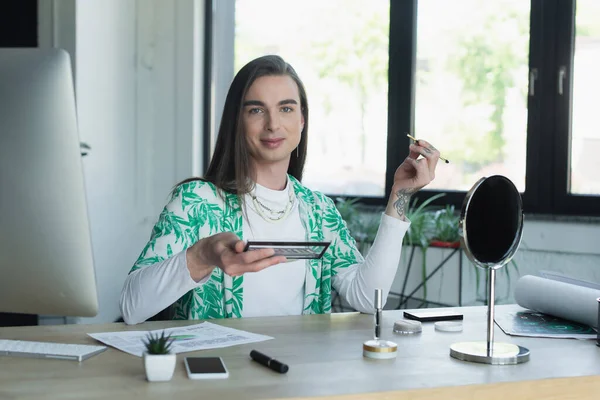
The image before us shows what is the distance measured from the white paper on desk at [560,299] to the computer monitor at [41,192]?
968 mm

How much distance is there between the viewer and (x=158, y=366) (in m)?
1.04

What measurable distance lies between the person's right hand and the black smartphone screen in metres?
0.19

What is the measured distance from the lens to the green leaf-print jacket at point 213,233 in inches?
67.9

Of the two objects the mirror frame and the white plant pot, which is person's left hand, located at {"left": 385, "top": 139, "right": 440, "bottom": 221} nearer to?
the mirror frame

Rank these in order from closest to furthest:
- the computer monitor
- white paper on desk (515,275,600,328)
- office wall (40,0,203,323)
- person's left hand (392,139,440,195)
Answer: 1. the computer monitor
2. white paper on desk (515,275,600,328)
3. person's left hand (392,139,440,195)
4. office wall (40,0,203,323)

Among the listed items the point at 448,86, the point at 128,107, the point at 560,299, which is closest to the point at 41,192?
the point at 560,299

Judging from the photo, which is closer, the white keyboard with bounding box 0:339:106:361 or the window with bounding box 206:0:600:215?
the white keyboard with bounding box 0:339:106:361

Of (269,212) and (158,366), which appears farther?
(269,212)

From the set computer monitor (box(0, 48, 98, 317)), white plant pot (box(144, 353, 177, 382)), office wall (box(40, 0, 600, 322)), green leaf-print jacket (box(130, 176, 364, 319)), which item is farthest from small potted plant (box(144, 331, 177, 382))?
office wall (box(40, 0, 600, 322))

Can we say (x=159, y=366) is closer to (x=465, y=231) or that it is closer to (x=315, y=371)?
(x=315, y=371)

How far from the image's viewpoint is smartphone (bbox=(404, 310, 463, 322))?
1580 mm

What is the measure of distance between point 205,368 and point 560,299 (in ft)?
2.76

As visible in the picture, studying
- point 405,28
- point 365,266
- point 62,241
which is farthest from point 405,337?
point 405,28

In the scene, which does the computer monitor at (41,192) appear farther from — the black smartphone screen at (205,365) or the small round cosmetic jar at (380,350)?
the small round cosmetic jar at (380,350)
